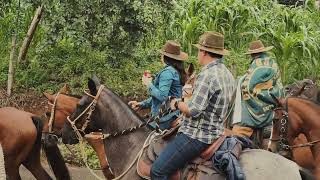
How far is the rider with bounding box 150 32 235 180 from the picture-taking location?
16.5 feet

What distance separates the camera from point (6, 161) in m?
7.57

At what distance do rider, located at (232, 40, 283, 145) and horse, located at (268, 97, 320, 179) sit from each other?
0.61 m

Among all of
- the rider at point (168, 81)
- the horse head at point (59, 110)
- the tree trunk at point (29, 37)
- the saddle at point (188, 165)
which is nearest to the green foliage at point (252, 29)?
the tree trunk at point (29, 37)

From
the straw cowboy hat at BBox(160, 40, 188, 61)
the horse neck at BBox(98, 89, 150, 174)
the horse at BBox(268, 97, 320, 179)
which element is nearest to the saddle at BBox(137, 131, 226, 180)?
the horse neck at BBox(98, 89, 150, 174)

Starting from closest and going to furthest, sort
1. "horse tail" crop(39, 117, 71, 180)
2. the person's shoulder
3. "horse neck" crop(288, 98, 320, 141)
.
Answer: "horse neck" crop(288, 98, 320, 141) → the person's shoulder → "horse tail" crop(39, 117, 71, 180)

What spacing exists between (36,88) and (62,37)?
1372 mm

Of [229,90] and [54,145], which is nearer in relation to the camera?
[229,90]

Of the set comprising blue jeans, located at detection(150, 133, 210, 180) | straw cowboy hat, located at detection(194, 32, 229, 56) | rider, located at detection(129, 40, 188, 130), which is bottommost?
blue jeans, located at detection(150, 133, 210, 180)

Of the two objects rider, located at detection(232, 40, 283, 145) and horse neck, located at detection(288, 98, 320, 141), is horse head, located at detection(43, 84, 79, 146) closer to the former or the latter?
rider, located at detection(232, 40, 283, 145)

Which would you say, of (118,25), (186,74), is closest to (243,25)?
(118,25)

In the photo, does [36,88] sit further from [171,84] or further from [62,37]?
[171,84]

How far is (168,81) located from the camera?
6.55 metres

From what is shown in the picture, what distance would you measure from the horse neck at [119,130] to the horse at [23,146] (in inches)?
71.9

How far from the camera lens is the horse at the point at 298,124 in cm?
649
